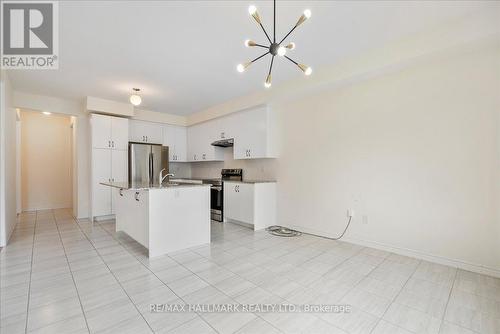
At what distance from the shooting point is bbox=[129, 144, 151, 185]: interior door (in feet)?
16.6

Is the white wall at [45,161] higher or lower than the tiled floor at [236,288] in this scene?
higher

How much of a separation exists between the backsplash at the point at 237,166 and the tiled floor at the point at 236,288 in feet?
5.66

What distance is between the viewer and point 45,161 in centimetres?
598

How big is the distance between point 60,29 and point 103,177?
3.17m

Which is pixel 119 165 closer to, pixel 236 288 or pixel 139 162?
pixel 139 162

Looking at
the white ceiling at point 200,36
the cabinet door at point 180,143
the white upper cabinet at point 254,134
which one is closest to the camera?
the white ceiling at point 200,36

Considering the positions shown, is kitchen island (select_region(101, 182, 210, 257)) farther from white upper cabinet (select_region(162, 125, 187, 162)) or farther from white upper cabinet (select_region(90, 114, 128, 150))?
white upper cabinet (select_region(162, 125, 187, 162))

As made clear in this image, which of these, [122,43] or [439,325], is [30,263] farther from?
[439,325]

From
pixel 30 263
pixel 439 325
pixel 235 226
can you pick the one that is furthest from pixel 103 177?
pixel 439 325

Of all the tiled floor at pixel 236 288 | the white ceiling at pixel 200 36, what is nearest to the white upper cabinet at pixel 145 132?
the white ceiling at pixel 200 36

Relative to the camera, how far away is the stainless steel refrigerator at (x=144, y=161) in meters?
5.07

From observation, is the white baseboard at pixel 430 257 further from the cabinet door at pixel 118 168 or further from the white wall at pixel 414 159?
the cabinet door at pixel 118 168

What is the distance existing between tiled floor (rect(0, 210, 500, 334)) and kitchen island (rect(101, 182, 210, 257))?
19 centimetres

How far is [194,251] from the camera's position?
9.87 ft
